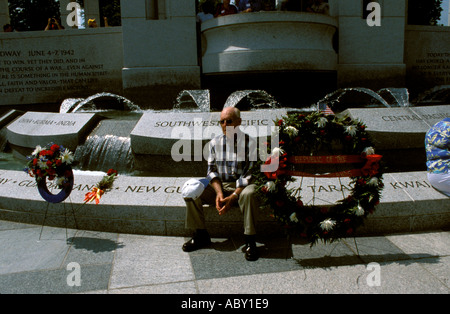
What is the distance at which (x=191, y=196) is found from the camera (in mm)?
3902

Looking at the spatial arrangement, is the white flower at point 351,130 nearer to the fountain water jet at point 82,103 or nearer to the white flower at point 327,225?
the white flower at point 327,225

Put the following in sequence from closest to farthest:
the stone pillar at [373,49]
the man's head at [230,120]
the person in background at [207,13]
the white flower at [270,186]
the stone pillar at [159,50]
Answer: the white flower at [270,186] < the man's head at [230,120] < the stone pillar at [159,50] < the stone pillar at [373,49] < the person in background at [207,13]

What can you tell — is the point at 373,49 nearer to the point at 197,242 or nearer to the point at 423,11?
the point at 197,242

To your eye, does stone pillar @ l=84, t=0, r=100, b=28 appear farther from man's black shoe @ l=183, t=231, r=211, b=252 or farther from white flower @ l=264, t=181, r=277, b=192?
white flower @ l=264, t=181, r=277, b=192

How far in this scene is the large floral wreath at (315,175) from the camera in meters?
3.63

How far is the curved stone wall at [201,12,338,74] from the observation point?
9750 mm

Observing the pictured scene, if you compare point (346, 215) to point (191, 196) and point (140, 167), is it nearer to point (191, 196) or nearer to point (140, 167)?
point (191, 196)

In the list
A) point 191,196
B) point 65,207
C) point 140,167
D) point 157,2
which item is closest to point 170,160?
point 140,167

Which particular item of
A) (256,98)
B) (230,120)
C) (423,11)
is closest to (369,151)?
(230,120)

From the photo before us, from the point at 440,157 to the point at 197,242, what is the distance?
2896mm

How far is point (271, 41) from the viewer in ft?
32.4

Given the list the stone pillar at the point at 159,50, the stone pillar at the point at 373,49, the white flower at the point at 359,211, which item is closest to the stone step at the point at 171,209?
the white flower at the point at 359,211

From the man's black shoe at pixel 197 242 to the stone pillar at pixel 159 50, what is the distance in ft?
25.3

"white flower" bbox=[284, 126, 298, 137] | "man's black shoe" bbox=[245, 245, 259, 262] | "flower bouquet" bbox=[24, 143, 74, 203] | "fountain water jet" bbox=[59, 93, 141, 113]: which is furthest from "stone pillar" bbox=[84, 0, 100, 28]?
"man's black shoe" bbox=[245, 245, 259, 262]
